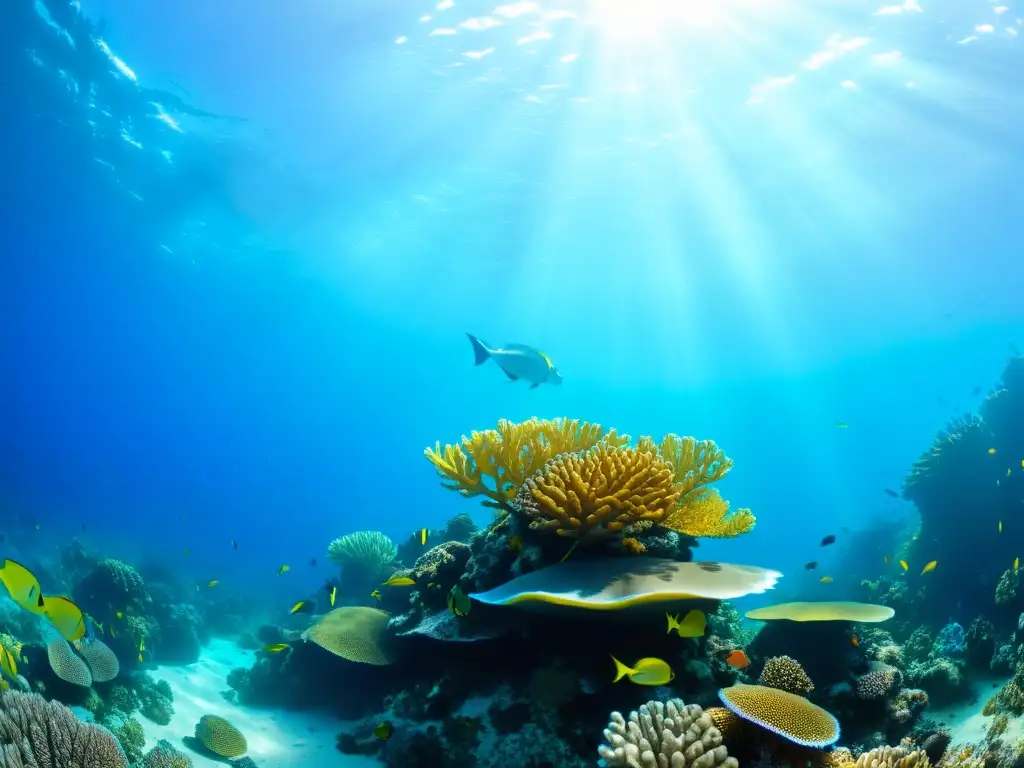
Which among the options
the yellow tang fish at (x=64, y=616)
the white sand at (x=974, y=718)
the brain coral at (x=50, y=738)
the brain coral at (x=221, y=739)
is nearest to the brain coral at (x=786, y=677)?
the white sand at (x=974, y=718)

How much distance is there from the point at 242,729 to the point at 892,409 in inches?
3670

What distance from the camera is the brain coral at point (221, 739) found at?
19.3 ft

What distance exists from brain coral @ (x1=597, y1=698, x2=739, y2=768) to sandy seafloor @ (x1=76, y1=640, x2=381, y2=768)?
3.37 m

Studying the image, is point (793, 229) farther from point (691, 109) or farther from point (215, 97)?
point (215, 97)

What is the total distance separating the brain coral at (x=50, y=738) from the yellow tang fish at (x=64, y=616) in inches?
29.1

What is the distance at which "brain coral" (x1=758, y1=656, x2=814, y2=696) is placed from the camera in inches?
168

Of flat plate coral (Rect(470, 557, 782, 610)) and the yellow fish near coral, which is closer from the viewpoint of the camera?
flat plate coral (Rect(470, 557, 782, 610))

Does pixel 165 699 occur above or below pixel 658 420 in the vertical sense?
below

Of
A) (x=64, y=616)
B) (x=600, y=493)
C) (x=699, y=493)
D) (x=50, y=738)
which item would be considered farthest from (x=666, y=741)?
(x=50, y=738)

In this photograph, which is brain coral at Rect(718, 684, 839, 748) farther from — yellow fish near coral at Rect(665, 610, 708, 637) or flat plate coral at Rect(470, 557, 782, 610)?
flat plate coral at Rect(470, 557, 782, 610)

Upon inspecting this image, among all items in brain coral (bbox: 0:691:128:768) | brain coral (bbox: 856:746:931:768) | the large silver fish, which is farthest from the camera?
the large silver fish

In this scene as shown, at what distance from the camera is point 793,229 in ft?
101

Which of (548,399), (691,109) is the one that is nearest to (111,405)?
(548,399)

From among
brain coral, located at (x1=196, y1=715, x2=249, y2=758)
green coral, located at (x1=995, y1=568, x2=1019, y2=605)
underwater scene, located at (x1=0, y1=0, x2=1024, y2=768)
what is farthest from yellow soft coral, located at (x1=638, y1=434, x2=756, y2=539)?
brain coral, located at (x1=196, y1=715, x2=249, y2=758)
